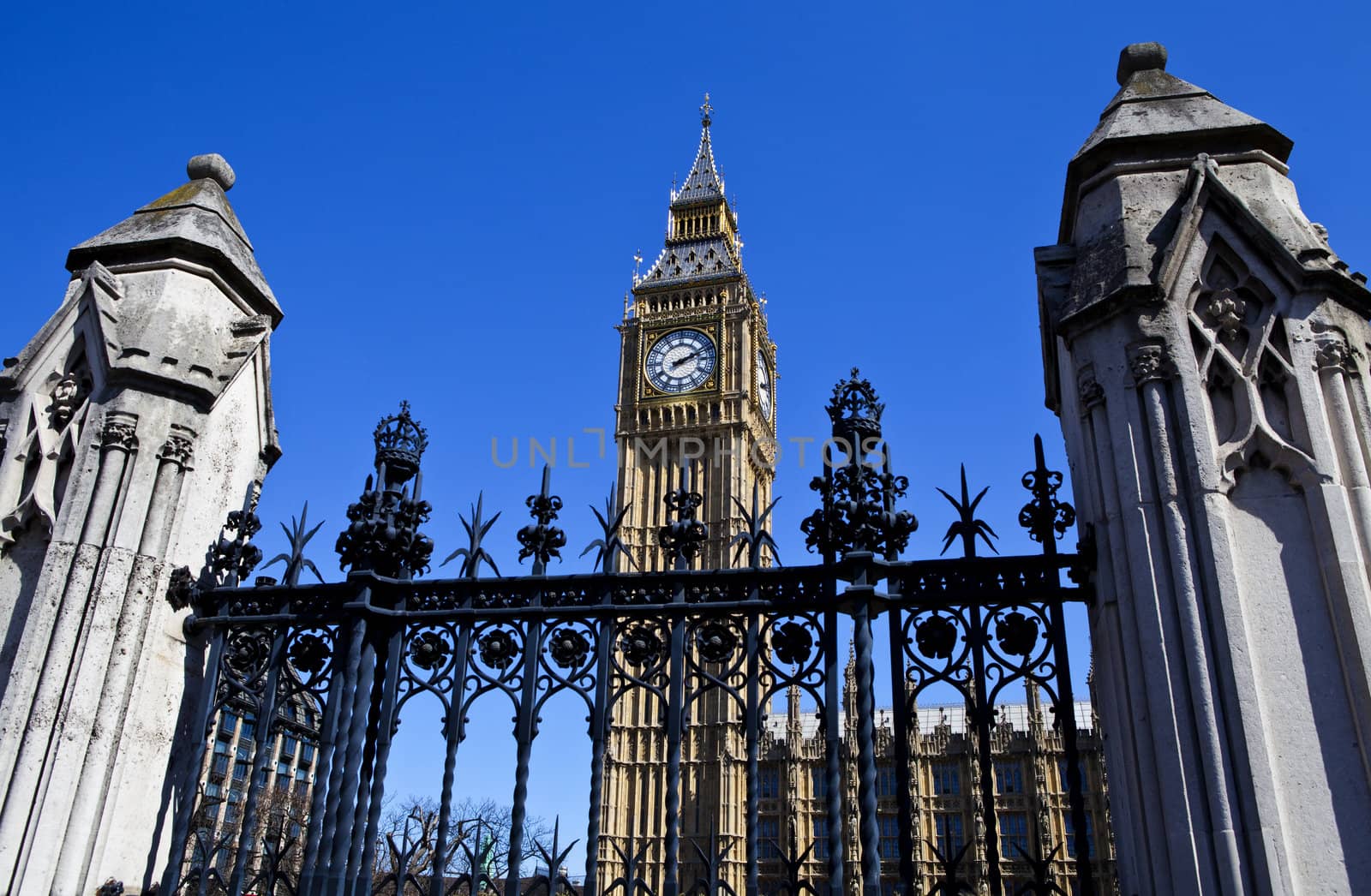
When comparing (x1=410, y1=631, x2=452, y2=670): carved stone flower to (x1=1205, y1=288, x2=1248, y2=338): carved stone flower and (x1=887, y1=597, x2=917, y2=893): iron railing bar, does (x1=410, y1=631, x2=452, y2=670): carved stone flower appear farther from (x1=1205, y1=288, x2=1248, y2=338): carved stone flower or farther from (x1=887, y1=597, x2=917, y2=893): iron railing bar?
(x1=1205, y1=288, x2=1248, y2=338): carved stone flower

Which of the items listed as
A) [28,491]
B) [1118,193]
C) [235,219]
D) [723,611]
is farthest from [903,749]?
[235,219]

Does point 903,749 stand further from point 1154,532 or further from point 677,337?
point 677,337

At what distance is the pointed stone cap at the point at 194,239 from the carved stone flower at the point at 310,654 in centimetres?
276

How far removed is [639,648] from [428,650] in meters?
1.24

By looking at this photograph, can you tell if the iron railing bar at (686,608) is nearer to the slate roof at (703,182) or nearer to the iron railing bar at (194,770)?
the iron railing bar at (194,770)

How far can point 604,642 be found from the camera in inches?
245

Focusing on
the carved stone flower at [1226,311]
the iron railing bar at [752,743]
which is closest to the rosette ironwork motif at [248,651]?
the iron railing bar at [752,743]

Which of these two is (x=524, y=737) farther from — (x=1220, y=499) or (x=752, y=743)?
(x=1220, y=499)

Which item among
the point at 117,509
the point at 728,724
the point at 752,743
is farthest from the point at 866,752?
the point at 728,724

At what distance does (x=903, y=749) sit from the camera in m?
5.61

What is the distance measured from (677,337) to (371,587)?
5779cm

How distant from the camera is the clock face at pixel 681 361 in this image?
6278 centimetres

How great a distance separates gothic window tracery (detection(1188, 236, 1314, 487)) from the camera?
5.43 m

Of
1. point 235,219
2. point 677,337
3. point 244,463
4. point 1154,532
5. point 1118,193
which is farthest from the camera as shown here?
point 677,337
